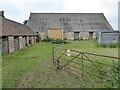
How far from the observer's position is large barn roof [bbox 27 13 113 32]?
4953cm

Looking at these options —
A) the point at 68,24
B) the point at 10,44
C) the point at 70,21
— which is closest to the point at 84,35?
the point at 68,24

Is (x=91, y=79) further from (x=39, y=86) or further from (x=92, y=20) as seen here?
(x=92, y=20)

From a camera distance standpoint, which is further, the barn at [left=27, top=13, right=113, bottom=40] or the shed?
the barn at [left=27, top=13, right=113, bottom=40]

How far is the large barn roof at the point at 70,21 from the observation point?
49.5 meters

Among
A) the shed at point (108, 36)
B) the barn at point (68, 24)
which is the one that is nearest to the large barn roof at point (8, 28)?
the shed at point (108, 36)

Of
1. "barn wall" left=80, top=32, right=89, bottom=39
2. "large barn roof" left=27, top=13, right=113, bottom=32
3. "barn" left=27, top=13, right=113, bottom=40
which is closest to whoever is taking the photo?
"barn" left=27, top=13, right=113, bottom=40

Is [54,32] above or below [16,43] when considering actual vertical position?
above

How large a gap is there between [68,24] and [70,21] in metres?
1.46

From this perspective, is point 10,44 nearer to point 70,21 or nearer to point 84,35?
point 84,35

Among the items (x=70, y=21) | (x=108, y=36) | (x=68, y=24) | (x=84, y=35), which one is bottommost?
(x=108, y=36)

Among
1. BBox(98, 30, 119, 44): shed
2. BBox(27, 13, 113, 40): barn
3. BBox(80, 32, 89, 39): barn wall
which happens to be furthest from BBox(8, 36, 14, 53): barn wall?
A: BBox(80, 32, 89, 39): barn wall

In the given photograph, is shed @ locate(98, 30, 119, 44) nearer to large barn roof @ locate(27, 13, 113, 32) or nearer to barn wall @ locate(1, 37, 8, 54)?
barn wall @ locate(1, 37, 8, 54)

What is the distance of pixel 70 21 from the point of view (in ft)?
171

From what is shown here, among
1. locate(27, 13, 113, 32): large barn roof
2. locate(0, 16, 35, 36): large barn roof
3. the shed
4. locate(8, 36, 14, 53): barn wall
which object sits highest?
locate(27, 13, 113, 32): large barn roof
